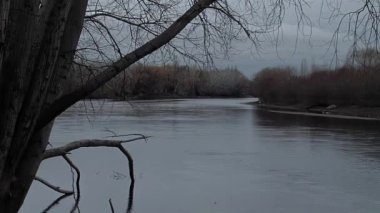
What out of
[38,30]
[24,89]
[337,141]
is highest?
[38,30]

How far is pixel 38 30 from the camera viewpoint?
3.07 meters

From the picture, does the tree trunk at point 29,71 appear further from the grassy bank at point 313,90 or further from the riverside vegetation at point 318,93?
the grassy bank at point 313,90

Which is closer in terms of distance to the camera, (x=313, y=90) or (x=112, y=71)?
(x=112, y=71)

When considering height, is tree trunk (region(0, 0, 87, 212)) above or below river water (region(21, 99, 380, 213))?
above

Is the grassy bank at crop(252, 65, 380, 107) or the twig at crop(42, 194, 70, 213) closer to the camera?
the twig at crop(42, 194, 70, 213)

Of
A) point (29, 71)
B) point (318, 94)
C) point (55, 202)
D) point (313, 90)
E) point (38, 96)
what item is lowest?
point (55, 202)

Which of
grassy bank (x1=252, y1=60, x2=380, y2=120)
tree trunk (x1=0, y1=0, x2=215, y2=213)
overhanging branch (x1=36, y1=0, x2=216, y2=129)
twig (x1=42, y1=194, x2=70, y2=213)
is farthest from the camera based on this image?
grassy bank (x1=252, y1=60, x2=380, y2=120)

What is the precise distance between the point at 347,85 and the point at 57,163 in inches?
2313

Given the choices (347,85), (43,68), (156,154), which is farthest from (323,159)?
(347,85)

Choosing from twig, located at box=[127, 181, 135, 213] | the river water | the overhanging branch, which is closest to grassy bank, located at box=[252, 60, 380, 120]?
the river water

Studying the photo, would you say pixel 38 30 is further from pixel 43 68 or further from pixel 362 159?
pixel 362 159

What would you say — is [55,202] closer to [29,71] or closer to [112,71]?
[112,71]

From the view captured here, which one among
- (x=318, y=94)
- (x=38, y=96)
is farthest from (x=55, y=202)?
(x=318, y=94)

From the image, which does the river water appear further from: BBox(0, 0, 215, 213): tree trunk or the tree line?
the tree line
